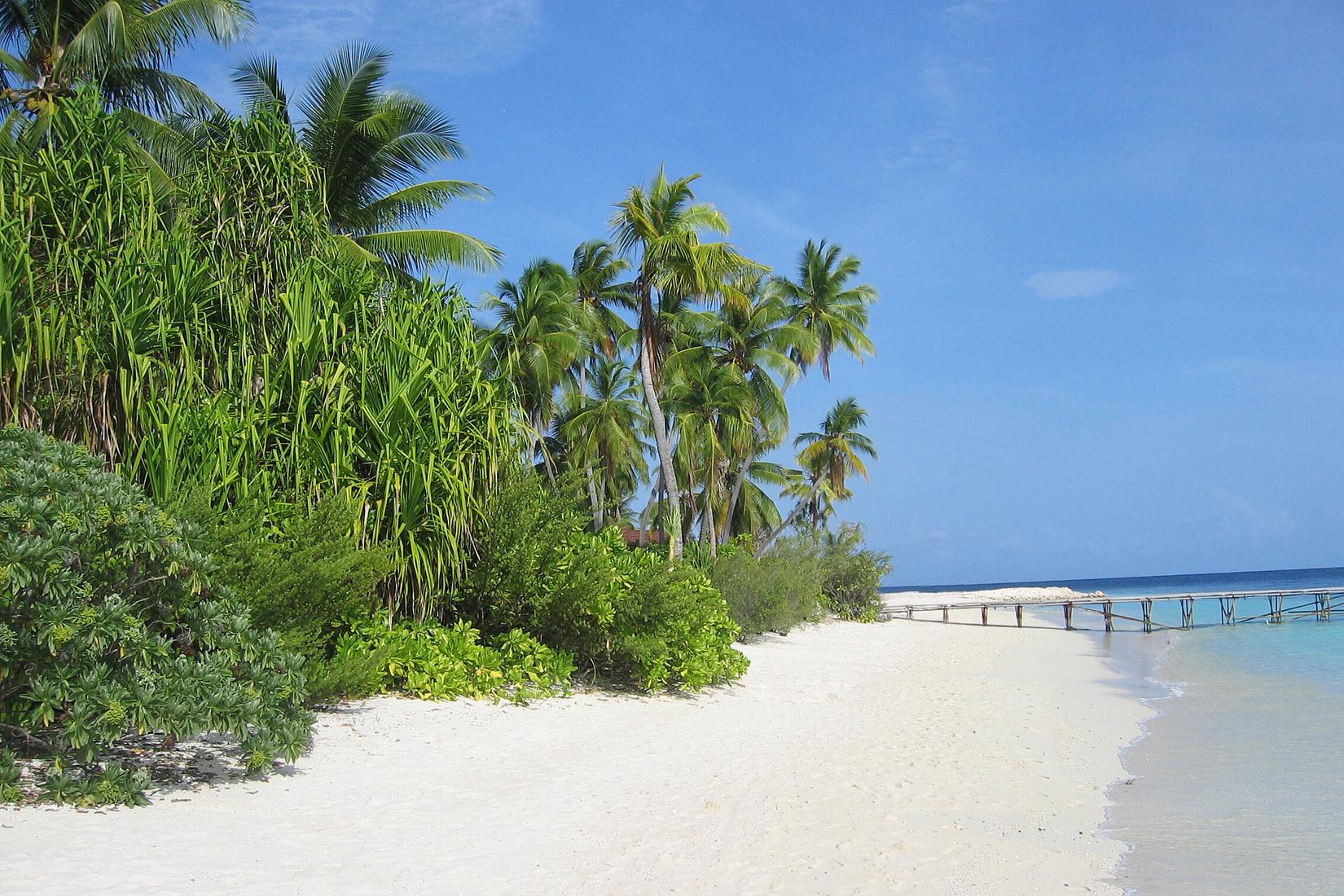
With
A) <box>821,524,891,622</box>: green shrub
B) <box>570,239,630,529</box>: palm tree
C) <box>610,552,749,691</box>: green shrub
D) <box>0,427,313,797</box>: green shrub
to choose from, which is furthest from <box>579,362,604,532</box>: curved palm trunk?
<box>0,427,313,797</box>: green shrub

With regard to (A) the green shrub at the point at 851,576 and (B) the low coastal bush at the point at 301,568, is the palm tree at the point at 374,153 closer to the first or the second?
(B) the low coastal bush at the point at 301,568

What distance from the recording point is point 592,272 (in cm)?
2781

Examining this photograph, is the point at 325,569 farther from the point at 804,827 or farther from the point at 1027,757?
the point at 1027,757

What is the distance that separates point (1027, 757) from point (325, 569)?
22.1ft

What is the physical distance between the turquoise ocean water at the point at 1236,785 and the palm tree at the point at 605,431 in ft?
46.2

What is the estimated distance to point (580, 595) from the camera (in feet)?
32.7

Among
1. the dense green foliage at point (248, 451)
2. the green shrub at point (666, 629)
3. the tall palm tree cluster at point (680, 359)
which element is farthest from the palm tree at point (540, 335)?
the green shrub at point (666, 629)

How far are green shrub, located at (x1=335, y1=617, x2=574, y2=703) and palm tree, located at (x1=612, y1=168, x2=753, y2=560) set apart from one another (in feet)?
32.7

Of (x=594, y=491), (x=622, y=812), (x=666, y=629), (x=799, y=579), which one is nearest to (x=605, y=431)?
(x=594, y=491)

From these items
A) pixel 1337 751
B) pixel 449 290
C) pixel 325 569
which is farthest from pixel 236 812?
pixel 1337 751

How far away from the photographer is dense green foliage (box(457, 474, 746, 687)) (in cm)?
1002

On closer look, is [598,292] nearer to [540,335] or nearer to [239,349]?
[540,335]

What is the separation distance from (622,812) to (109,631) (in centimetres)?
332

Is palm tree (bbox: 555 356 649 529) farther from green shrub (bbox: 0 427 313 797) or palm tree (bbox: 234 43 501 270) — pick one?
green shrub (bbox: 0 427 313 797)
